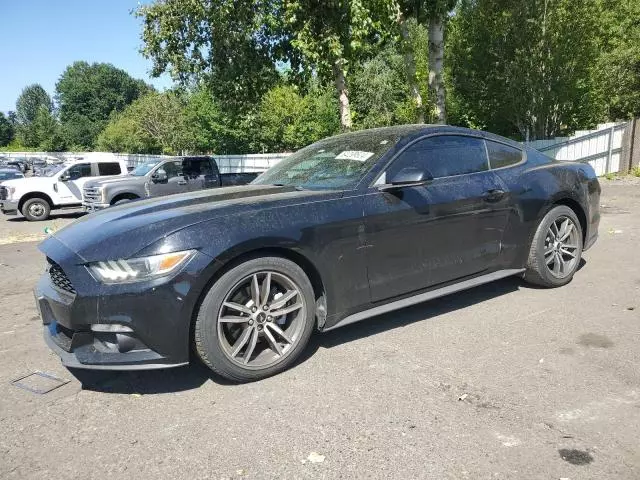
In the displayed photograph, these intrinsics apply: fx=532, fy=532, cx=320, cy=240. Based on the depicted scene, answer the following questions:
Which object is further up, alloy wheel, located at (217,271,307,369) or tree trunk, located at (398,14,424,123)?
tree trunk, located at (398,14,424,123)

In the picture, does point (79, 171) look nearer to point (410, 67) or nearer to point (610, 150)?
point (410, 67)

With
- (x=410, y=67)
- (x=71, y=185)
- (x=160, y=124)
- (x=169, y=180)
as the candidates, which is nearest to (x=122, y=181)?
(x=169, y=180)

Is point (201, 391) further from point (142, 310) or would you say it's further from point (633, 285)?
point (633, 285)

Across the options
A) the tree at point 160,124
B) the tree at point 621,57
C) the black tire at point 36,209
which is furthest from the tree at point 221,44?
the tree at point 160,124

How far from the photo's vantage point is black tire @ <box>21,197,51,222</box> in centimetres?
1515

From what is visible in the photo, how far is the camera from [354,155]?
4309 millimetres

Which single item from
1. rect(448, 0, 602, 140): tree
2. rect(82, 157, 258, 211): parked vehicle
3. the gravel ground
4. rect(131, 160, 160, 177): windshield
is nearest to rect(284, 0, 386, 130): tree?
rect(82, 157, 258, 211): parked vehicle

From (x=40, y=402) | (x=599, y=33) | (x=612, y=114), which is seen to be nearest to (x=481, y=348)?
(x=40, y=402)

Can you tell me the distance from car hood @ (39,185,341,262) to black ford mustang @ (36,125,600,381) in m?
0.01

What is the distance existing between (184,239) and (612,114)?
2183 centimetres

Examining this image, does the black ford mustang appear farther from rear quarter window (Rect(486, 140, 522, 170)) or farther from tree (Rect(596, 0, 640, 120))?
tree (Rect(596, 0, 640, 120))

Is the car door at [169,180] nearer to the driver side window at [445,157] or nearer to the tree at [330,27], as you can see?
the tree at [330,27]

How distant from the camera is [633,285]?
5215mm

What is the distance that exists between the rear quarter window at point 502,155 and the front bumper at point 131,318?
2.92 m
